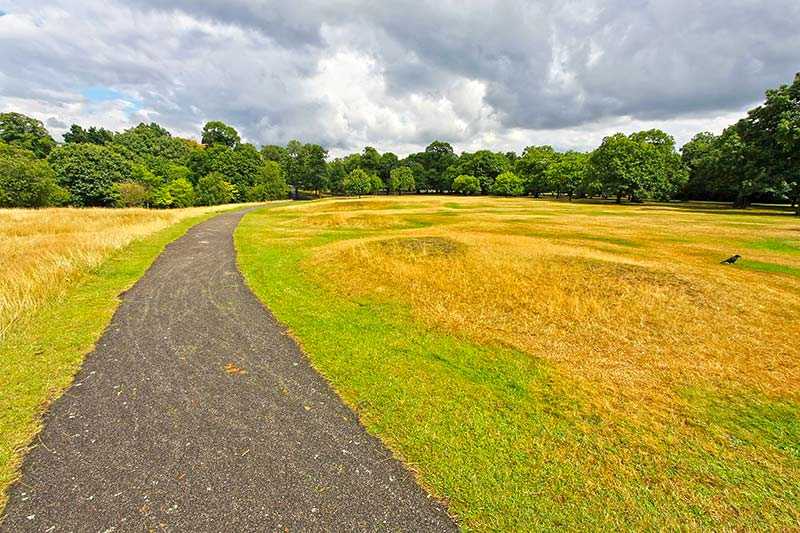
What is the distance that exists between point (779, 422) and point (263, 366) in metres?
9.46

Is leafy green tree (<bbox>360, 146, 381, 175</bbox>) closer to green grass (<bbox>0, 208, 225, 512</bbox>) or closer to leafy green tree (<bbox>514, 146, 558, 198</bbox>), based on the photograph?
leafy green tree (<bbox>514, 146, 558, 198</bbox>)

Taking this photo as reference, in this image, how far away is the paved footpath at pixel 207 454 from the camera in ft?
12.4

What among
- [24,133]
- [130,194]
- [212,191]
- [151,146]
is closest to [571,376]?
[130,194]

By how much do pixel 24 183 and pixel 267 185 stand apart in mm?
44917

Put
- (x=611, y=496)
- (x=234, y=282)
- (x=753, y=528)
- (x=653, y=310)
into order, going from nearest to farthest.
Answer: (x=753, y=528)
(x=611, y=496)
(x=653, y=310)
(x=234, y=282)

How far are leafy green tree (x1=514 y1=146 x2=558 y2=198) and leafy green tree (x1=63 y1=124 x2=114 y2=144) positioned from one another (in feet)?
444

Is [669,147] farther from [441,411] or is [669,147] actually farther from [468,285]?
[441,411]

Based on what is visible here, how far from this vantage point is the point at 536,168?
104000 millimetres

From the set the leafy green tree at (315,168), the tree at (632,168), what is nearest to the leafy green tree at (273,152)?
the leafy green tree at (315,168)

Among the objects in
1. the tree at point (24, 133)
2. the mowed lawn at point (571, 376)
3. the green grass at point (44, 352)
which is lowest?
the mowed lawn at point (571, 376)

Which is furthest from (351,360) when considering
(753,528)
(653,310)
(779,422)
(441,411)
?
(653,310)

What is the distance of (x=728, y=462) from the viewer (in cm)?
475

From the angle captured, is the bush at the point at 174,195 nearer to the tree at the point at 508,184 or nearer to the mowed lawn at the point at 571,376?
the mowed lawn at the point at 571,376

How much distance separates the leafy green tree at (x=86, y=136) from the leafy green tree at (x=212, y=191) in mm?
65787
